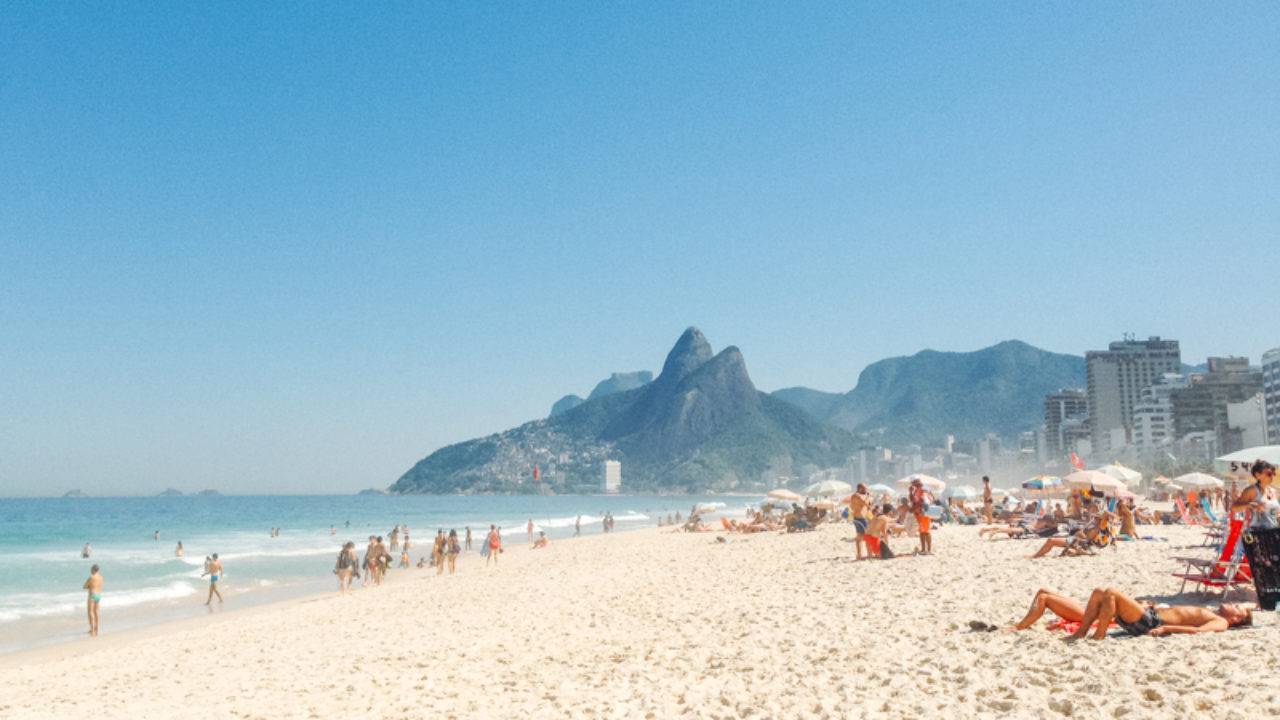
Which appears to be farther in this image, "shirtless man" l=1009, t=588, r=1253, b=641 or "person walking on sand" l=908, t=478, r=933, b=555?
"person walking on sand" l=908, t=478, r=933, b=555

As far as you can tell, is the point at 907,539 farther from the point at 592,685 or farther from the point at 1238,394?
the point at 1238,394

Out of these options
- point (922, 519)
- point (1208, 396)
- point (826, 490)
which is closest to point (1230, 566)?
point (922, 519)

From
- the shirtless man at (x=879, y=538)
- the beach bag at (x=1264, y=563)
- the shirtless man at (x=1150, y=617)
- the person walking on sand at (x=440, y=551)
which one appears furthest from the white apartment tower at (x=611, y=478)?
the shirtless man at (x=1150, y=617)

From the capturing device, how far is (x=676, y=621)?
888 centimetres

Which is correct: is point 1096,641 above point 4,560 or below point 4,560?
above

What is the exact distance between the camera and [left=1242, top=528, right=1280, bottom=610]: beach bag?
6.27 m

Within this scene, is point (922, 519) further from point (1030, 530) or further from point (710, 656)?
point (710, 656)

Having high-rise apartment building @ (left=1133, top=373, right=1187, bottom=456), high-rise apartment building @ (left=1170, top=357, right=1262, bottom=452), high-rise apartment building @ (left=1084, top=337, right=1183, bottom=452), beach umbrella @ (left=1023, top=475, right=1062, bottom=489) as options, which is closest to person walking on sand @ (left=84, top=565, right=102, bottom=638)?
beach umbrella @ (left=1023, top=475, right=1062, bottom=489)

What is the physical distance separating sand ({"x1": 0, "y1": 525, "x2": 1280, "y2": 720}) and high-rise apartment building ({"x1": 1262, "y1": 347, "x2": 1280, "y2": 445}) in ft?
282

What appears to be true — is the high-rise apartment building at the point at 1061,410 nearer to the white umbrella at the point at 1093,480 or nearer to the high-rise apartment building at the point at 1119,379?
the high-rise apartment building at the point at 1119,379

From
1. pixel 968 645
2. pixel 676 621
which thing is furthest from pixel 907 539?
pixel 968 645

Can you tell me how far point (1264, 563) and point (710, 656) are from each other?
444cm

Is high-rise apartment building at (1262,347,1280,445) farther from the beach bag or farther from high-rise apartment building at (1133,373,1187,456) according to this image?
the beach bag

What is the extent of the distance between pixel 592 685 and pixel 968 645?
2.88m
